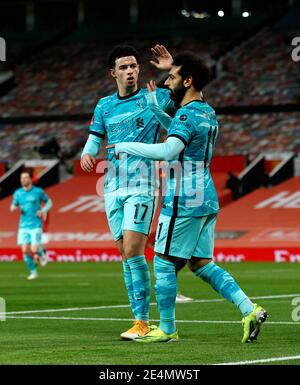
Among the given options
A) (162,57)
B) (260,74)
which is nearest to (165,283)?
(162,57)

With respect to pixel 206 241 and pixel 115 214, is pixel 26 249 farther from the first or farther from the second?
pixel 206 241

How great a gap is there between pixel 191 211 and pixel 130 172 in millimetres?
1411

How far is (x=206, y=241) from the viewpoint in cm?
1043

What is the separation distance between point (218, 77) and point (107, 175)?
33.7 metres

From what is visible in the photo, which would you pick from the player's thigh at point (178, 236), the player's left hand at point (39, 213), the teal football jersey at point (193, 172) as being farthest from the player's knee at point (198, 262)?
the player's left hand at point (39, 213)

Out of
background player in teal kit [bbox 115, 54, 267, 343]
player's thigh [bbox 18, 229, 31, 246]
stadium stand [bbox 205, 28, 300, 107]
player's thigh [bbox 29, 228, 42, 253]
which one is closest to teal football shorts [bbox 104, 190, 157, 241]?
background player in teal kit [bbox 115, 54, 267, 343]

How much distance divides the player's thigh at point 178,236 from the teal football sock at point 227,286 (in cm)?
24

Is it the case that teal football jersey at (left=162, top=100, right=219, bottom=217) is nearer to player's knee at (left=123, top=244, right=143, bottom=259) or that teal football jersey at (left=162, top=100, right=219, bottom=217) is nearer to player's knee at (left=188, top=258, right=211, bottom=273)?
player's knee at (left=188, top=258, right=211, bottom=273)

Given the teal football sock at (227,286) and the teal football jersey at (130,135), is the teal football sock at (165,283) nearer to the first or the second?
the teal football sock at (227,286)

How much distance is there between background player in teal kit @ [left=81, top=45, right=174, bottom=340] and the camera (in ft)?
37.1

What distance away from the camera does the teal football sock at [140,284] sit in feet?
36.9

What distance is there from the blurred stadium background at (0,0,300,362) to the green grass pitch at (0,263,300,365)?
13.0m
